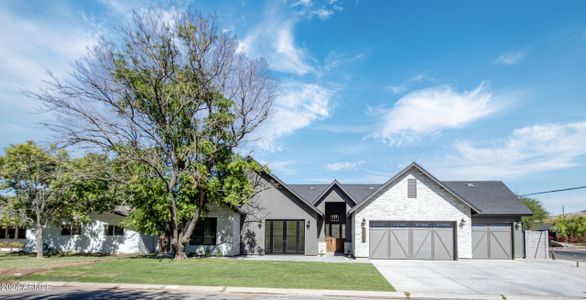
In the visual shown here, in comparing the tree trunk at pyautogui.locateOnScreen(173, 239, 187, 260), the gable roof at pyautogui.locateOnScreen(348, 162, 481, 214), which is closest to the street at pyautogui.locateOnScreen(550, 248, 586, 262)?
the gable roof at pyautogui.locateOnScreen(348, 162, 481, 214)

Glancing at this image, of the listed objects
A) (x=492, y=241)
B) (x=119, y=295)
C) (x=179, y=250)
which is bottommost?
(x=179, y=250)

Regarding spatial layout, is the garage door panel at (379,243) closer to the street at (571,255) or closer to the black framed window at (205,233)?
the black framed window at (205,233)

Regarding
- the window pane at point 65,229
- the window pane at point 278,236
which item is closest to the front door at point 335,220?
the window pane at point 278,236

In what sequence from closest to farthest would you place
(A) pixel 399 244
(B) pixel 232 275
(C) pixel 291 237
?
1. (B) pixel 232 275
2. (A) pixel 399 244
3. (C) pixel 291 237

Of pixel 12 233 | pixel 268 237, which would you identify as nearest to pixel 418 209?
pixel 268 237

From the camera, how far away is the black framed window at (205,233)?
25.5 m

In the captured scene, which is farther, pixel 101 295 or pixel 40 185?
pixel 40 185

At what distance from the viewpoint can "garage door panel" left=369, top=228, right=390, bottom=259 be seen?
957 inches

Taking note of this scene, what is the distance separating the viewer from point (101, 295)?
1138cm

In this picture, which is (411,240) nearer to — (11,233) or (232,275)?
(232,275)

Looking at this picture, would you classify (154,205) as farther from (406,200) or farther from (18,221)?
(406,200)

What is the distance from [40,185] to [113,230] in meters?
5.79

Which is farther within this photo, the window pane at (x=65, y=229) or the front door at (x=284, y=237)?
the window pane at (x=65, y=229)

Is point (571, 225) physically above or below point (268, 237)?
above
